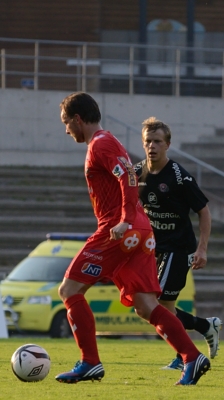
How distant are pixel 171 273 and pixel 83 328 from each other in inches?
72.1

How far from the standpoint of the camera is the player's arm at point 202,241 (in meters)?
7.49

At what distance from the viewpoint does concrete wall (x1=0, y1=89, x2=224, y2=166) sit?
22.2 m

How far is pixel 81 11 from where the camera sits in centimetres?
2561

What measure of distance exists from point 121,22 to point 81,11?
3.38 feet

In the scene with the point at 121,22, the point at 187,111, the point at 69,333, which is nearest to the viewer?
the point at 69,333

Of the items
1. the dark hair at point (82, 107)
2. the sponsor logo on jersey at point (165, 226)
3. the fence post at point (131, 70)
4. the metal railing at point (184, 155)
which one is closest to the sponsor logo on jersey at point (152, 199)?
the sponsor logo on jersey at point (165, 226)

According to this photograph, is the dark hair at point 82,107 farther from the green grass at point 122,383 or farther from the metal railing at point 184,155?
the metal railing at point 184,155

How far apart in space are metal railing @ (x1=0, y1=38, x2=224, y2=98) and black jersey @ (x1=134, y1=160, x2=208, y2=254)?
46.1ft

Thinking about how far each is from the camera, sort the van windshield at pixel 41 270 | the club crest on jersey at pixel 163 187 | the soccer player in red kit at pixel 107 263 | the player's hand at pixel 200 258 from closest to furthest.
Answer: the soccer player in red kit at pixel 107 263, the player's hand at pixel 200 258, the club crest on jersey at pixel 163 187, the van windshield at pixel 41 270

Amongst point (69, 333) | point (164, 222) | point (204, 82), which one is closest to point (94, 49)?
point (204, 82)

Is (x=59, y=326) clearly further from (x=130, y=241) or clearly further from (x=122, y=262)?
(x=130, y=241)

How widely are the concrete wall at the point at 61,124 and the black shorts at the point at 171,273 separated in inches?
543

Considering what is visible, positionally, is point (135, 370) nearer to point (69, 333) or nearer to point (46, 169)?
point (69, 333)

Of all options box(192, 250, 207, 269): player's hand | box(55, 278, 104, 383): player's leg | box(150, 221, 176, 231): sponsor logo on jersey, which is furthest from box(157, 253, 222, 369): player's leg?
box(55, 278, 104, 383): player's leg
